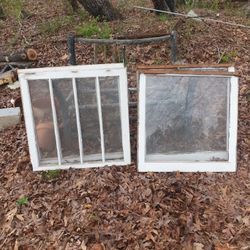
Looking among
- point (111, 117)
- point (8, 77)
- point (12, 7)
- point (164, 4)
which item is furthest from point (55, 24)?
point (111, 117)

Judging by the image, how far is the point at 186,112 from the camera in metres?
3.77

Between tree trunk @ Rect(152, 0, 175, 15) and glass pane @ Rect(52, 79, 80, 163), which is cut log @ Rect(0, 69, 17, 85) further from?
tree trunk @ Rect(152, 0, 175, 15)

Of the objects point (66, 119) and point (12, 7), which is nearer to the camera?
point (66, 119)

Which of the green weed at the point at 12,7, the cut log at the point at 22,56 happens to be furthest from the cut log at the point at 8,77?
the green weed at the point at 12,7

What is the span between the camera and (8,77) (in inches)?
226

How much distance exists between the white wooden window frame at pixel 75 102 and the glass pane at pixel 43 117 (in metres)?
0.04

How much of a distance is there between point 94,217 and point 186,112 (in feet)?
4.29

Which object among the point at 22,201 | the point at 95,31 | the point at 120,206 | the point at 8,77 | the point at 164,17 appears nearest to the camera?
the point at 120,206

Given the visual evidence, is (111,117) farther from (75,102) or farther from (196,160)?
(196,160)

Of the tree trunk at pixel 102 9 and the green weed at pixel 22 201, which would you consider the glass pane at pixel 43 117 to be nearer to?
the green weed at pixel 22 201

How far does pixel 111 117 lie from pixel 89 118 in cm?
21

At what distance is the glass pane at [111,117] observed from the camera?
364 centimetres

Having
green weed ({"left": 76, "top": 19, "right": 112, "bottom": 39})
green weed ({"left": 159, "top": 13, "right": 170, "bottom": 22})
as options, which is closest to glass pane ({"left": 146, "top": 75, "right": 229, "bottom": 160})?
green weed ({"left": 76, "top": 19, "right": 112, "bottom": 39})

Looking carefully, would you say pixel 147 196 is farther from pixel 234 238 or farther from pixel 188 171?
pixel 234 238
